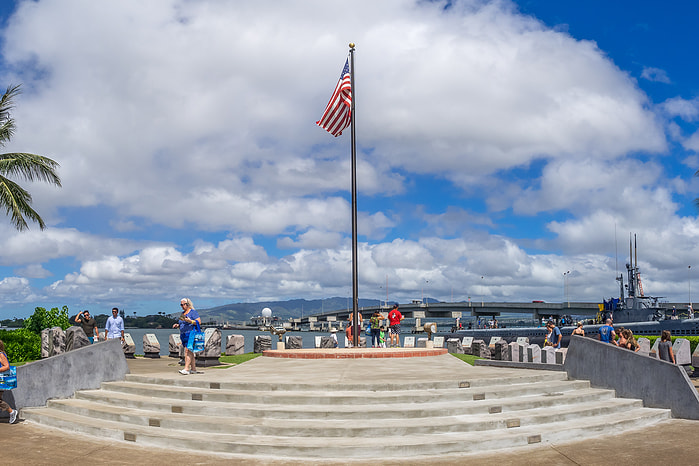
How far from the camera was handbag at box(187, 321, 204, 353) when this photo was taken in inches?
518

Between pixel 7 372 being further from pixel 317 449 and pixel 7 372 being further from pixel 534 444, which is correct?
pixel 534 444

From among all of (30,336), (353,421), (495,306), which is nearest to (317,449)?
(353,421)

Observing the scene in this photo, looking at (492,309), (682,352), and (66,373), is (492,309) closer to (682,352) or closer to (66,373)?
(682,352)

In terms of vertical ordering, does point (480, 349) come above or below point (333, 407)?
below

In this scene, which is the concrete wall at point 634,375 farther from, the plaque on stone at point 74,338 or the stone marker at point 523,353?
the plaque on stone at point 74,338

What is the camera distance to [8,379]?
1032cm

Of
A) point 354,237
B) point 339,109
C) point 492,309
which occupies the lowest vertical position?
point 492,309

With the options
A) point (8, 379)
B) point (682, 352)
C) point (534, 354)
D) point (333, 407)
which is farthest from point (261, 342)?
point (682, 352)

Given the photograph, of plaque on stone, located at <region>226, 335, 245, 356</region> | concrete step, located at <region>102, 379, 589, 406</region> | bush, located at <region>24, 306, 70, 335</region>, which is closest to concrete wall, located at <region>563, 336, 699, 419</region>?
concrete step, located at <region>102, 379, 589, 406</region>

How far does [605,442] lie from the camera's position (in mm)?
8984

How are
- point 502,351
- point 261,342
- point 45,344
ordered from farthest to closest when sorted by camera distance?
1. point 261,342
2. point 45,344
3. point 502,351

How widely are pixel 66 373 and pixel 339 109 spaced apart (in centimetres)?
1225

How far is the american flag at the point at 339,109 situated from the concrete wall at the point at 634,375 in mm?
10783

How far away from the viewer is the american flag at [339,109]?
19.8m
